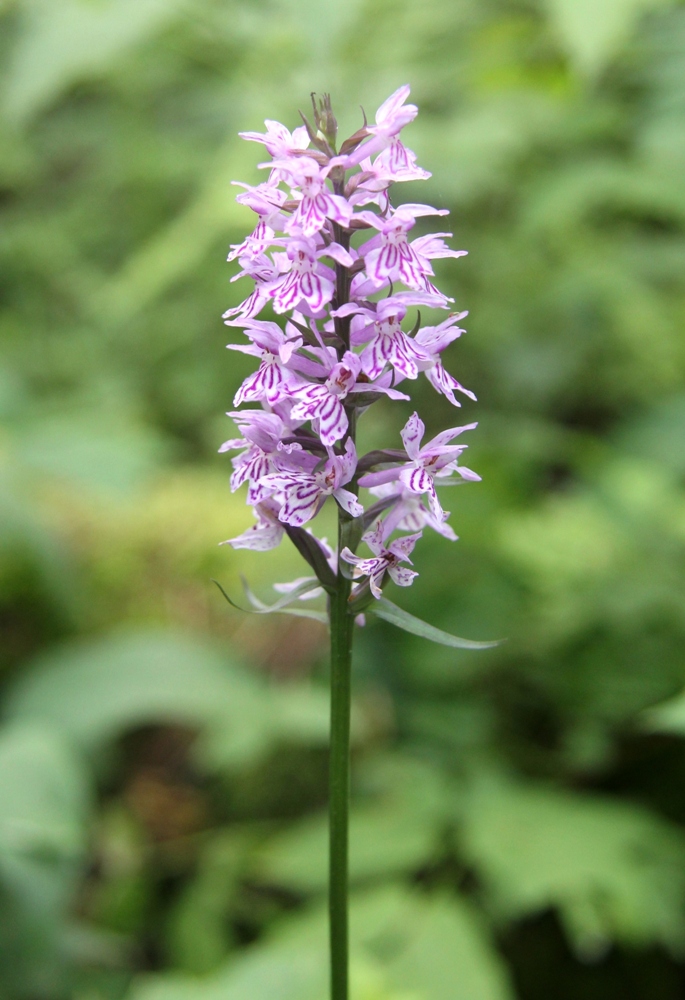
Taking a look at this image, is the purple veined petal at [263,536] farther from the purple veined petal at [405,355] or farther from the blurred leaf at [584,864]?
the blurred leaf at [584,864]

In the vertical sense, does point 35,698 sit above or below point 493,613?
below

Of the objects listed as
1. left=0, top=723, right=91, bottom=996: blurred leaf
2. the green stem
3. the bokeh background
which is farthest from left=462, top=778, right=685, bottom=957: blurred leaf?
the green stem

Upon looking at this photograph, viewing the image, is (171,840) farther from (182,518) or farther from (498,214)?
(498,214)

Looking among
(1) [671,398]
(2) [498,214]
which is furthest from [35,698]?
(2) [498,214]

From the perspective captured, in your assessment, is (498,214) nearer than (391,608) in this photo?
No

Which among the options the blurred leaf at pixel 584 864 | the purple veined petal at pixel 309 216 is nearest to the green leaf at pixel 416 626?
the purple veined petal at pixel 309 216

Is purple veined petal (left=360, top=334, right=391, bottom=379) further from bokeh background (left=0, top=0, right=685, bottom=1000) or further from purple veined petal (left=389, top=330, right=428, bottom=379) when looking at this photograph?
bokeh background (left=0, top=0, right=685, bottom=1000)

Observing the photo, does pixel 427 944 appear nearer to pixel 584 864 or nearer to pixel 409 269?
pixel 584 864
